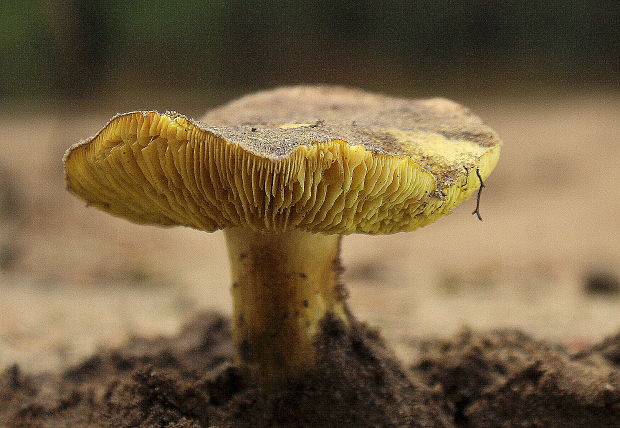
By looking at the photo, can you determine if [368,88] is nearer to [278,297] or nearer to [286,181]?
[278,297]

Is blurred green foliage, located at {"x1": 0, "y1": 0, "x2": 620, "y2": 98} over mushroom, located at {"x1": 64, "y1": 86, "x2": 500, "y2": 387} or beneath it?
over

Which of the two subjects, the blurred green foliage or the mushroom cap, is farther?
the blurred green foliage

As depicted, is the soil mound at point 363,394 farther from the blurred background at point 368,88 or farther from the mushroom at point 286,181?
the blurred background at point 368,88

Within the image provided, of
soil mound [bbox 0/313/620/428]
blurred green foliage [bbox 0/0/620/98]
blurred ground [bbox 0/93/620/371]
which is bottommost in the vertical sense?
soil mound [bbox 0/313/620/428]

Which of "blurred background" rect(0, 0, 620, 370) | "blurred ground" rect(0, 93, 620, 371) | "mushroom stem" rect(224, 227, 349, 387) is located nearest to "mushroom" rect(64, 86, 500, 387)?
"mushroom stem" rect(224, 227, 349, 387)

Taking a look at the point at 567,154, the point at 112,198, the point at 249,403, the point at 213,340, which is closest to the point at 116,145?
the point at 112,198

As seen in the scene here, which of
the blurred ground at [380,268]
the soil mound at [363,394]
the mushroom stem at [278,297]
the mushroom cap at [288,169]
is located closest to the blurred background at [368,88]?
the blurred ground at [380,268]

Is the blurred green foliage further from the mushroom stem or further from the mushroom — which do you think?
the mushroom stem

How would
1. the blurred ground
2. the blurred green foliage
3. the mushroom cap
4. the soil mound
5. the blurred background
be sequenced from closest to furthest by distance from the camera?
the mushroom cap, the soil mound, the blurred ground, the blurred background, the blurred green foliage
